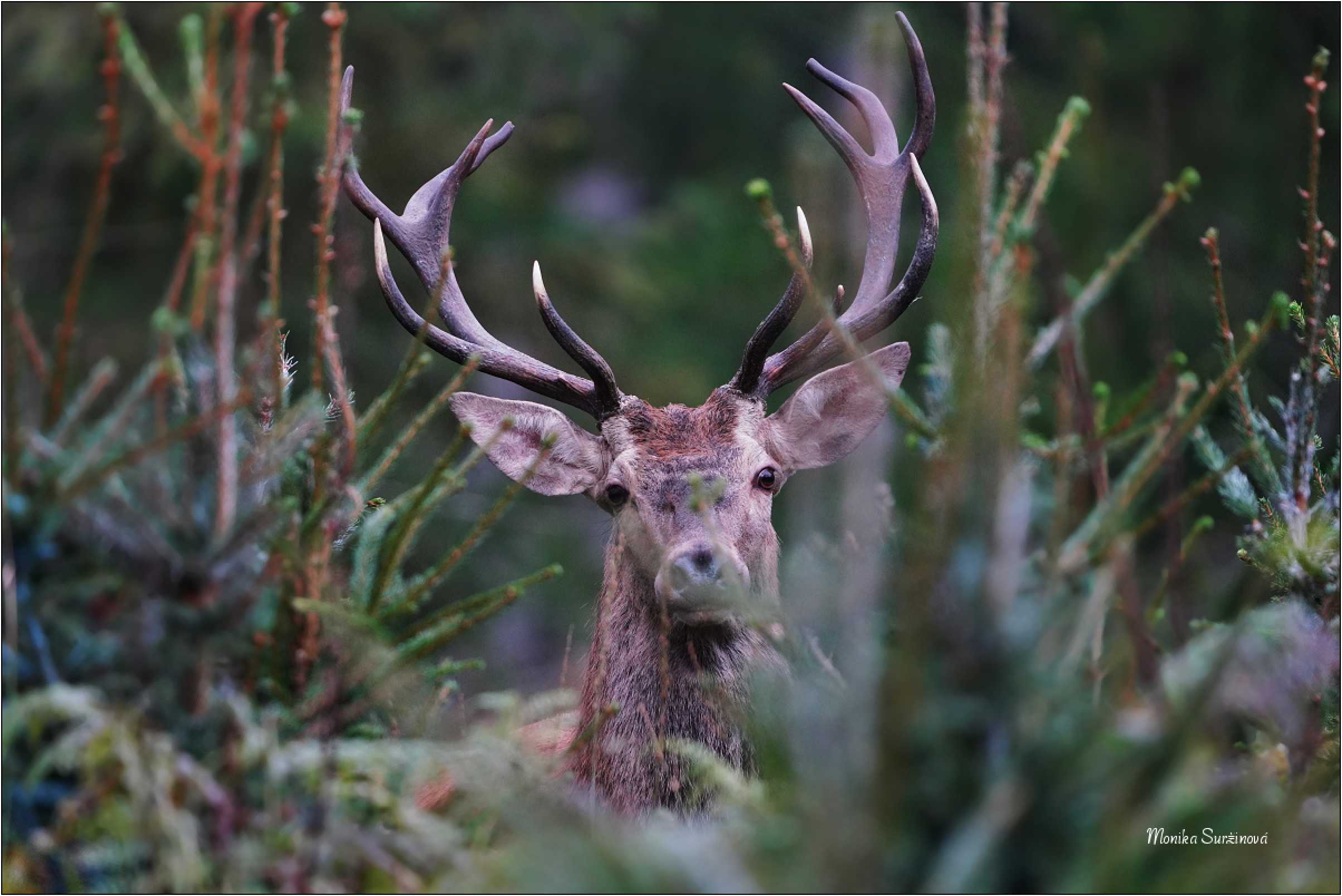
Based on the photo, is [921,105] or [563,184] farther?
[563,184]

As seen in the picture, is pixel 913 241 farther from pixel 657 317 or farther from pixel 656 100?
pixel 656 100

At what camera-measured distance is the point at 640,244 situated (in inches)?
557

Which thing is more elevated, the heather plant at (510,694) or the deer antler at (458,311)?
the deer antler at (458,311)

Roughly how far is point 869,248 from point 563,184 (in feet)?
37.0

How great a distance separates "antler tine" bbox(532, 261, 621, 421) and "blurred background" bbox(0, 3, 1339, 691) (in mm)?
3911

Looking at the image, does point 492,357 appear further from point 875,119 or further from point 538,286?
point 875,119

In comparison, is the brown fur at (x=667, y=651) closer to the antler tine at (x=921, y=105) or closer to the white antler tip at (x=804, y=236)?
the white antler tip at (x=804, y=236)

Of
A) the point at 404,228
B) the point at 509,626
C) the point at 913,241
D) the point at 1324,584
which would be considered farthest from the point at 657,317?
the point at 1324,584

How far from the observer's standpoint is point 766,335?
4.53 m

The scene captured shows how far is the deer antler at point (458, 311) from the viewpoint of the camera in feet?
15.2

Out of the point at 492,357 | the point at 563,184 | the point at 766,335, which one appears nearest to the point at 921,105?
the point at 766,335

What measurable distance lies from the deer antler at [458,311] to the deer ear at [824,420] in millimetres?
578

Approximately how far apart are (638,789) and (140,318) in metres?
9.52

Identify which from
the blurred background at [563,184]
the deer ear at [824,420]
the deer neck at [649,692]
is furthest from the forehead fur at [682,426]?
the blurred background at [563,184]
